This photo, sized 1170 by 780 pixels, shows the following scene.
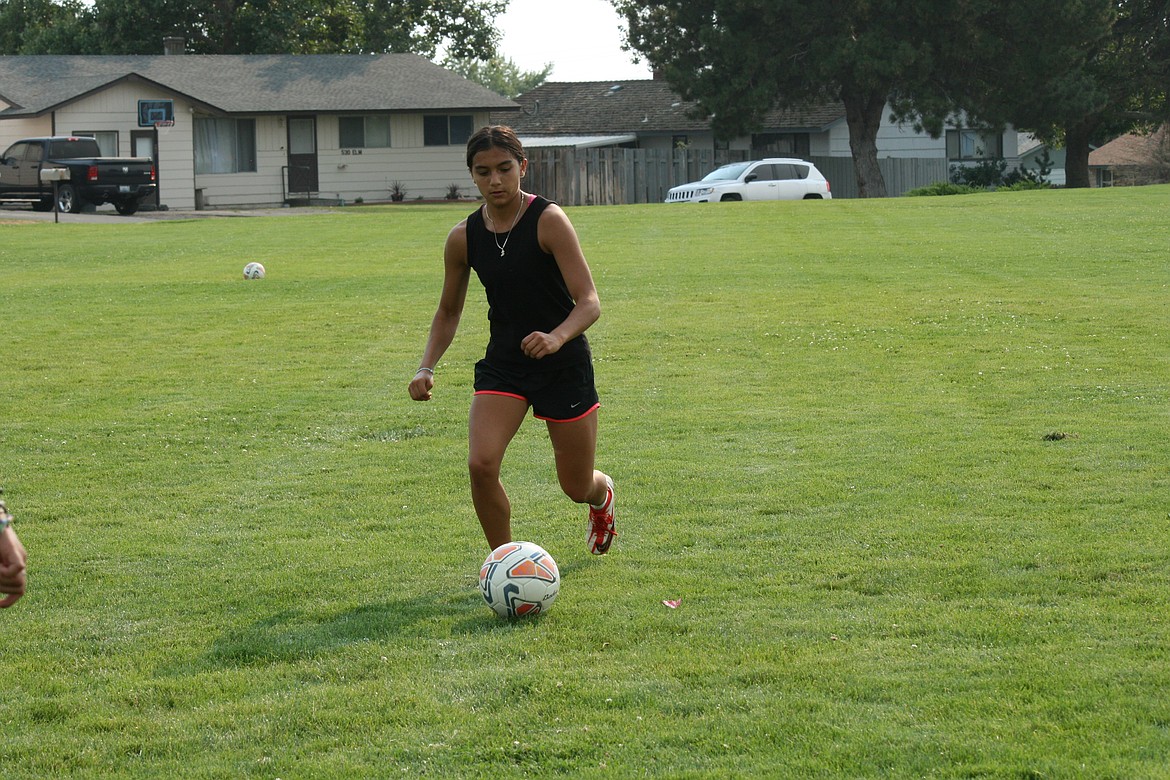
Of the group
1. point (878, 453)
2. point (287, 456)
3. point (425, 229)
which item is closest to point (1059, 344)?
point (878, 453)

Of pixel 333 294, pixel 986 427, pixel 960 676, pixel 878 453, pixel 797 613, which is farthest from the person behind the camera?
pixel 333 294

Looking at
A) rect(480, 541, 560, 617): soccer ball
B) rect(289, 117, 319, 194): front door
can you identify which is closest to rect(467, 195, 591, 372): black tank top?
rect(480, 541, 560, 617): soccer ball

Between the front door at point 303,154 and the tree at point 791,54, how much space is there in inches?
532

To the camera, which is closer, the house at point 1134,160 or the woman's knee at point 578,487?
the woman's knee at point 578,487

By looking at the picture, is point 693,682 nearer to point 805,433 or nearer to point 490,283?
point 490,283

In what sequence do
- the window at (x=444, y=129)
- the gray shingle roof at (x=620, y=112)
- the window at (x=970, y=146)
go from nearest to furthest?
the window at (x=444, y=129)
the gray shingle roof at (x=620, y=112)
the window at (x=970, y=146)

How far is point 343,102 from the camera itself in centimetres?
4516

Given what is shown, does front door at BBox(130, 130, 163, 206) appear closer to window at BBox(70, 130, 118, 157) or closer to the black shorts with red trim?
window at BBox(70, 130, 118, 157)

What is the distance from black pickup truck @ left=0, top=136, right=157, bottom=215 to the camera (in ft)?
118

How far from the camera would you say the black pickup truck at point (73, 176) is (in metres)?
35.9

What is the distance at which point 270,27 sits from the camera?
5769 centimetres

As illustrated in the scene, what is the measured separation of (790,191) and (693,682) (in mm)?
36793

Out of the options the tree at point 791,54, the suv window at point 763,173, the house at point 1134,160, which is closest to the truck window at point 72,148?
the suv window at point 763,173

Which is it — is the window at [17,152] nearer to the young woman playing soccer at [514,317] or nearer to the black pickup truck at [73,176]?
the black pickup truck at [73,176]
